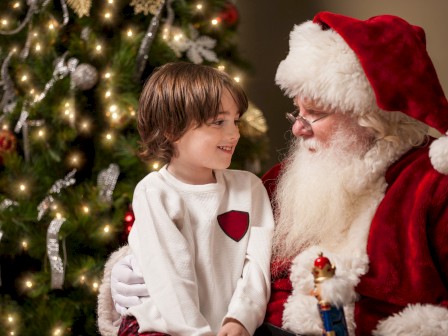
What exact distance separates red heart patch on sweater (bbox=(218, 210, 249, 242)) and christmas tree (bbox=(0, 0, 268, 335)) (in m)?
0.98

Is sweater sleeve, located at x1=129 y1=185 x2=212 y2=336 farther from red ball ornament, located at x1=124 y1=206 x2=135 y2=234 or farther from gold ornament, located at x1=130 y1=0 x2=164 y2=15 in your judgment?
gold ornament, located at x1=130 y1=0 x2=164 y2=15

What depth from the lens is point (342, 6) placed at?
310 centimetres

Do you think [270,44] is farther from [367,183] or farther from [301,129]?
[367,183]

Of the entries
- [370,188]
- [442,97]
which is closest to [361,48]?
[442,97]

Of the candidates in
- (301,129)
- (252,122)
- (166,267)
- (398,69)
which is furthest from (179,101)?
(252,122)

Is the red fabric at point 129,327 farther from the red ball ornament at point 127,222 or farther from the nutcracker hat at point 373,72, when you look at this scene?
the red ball ornament at point 127,222

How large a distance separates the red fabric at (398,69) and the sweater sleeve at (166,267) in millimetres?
584

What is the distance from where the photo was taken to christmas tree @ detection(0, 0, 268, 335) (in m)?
2.78

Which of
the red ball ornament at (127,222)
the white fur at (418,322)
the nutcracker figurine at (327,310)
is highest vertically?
the nutcracker figurine at (327,310)

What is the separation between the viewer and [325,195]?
1.70 metres

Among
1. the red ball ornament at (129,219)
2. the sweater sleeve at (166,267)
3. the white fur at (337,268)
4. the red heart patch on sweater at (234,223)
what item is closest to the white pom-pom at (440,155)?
the white fur at (337,268)

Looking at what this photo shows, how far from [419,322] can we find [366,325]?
0.14 m

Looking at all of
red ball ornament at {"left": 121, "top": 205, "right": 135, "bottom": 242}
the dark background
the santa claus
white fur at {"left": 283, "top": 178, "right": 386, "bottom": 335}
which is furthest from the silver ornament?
white fur at {"left": 283, "top": 178, "right": 386, "bottom": 335}

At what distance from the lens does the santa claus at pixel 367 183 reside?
1534 mm
